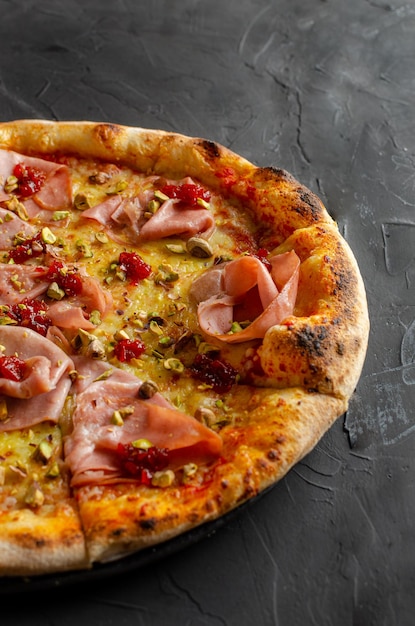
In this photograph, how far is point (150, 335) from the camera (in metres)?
4.74

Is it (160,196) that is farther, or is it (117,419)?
(160,196)

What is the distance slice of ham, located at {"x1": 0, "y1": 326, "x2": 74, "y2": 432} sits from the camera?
4.25m

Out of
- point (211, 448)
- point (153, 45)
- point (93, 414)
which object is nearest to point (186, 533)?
point (211, 448)

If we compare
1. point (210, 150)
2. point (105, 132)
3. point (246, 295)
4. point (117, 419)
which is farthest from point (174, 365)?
point (105, 132)

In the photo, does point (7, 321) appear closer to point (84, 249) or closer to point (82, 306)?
point (82, 306)

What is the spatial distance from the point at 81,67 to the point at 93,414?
4.11m

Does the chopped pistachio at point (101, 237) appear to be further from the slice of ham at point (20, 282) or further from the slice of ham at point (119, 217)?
the slice of ham at point (20, 282)

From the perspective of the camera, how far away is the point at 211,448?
411cm

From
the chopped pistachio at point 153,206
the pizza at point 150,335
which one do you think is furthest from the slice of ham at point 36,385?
the chopped pistachio at point 153,206

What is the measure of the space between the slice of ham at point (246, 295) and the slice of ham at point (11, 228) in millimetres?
1191

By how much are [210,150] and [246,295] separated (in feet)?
4.35

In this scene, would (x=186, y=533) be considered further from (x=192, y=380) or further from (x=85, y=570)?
(x=192, y=380)

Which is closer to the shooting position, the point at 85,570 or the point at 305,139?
the point at 85,570

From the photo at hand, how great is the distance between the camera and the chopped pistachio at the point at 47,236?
202 inches
